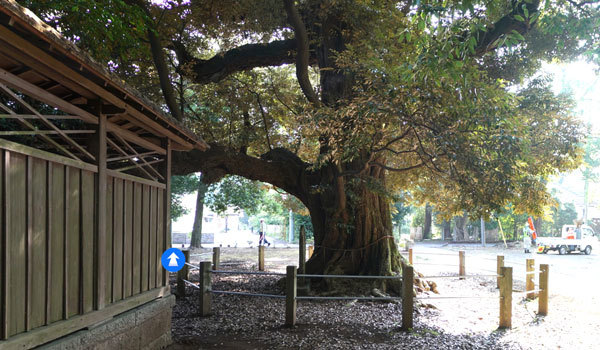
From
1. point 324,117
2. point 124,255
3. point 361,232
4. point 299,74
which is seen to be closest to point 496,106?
point 324,117

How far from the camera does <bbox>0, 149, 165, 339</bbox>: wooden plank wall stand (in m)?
3.82

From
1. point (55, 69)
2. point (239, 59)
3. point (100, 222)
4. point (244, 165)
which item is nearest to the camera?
point (55, 69)

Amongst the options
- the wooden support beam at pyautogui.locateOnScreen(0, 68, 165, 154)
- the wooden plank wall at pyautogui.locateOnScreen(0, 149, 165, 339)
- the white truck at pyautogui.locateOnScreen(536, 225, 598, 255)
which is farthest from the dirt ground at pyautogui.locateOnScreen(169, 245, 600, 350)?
the white truck at pyautogui.locateOnScreen(536, 225, 598, 255)

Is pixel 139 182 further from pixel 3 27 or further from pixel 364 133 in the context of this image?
pixel 364 133

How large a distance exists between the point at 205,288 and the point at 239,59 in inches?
251

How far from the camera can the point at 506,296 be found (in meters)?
8.42

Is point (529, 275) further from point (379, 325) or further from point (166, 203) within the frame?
point (166, 203)

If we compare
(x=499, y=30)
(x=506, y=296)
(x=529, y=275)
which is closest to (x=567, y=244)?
(x=529, y=275)

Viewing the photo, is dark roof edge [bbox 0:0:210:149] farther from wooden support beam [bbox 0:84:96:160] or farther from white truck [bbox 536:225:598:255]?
white truck [bbox 536:225:598:255]

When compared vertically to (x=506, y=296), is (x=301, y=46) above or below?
above

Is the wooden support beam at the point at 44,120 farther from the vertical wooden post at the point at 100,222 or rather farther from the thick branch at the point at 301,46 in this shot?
the thick branch at the point at 301,46

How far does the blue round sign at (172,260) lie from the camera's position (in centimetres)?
651

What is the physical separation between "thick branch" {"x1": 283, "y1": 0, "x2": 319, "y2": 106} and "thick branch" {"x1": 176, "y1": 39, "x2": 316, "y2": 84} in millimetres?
2394

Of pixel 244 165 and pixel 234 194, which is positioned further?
pixel 234 194
